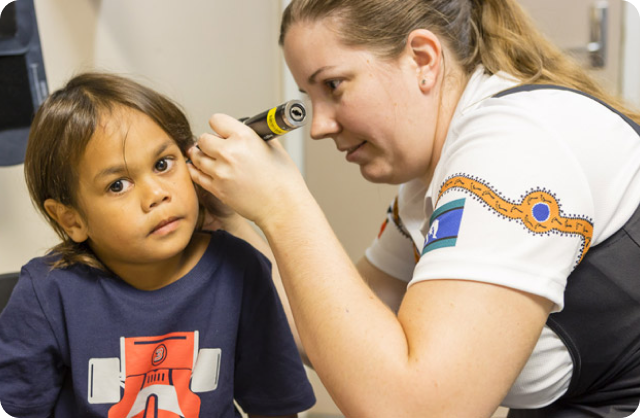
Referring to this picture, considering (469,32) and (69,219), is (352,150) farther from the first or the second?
(69,219)

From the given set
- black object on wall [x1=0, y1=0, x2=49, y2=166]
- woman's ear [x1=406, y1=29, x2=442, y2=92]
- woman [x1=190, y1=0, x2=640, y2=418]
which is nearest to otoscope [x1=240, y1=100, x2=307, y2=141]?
woman [x1=190, y1=0, x2=640, y2=418]

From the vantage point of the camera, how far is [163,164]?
2.88 ft

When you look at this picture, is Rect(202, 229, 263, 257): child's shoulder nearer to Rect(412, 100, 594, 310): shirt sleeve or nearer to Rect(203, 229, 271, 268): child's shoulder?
Rect(203, 229, 271, 268): child's shoulder

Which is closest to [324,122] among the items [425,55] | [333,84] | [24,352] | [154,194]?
[333,84]

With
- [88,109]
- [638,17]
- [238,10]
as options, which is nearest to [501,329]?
[88,109]

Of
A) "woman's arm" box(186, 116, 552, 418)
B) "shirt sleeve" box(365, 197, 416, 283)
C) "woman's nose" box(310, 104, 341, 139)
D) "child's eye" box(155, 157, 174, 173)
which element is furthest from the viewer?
"shirt sleeve" box(365, 197, 416, 283)

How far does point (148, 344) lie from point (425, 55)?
0.58m

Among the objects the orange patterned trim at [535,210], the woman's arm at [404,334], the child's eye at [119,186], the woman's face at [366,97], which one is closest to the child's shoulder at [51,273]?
the child's eye at [119,186]

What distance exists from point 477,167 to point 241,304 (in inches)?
16.5

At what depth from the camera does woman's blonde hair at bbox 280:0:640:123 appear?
0.93 meters

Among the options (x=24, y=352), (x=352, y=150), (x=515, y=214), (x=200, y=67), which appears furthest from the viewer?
(x=200, y=67)

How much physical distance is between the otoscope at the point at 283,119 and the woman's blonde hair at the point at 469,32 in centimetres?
20

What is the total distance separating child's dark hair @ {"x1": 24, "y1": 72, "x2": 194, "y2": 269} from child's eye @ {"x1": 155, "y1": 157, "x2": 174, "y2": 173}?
0.04 metres

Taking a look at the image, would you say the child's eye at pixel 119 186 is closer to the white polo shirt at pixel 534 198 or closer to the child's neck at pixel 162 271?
the child's neck at pixel 162 271
